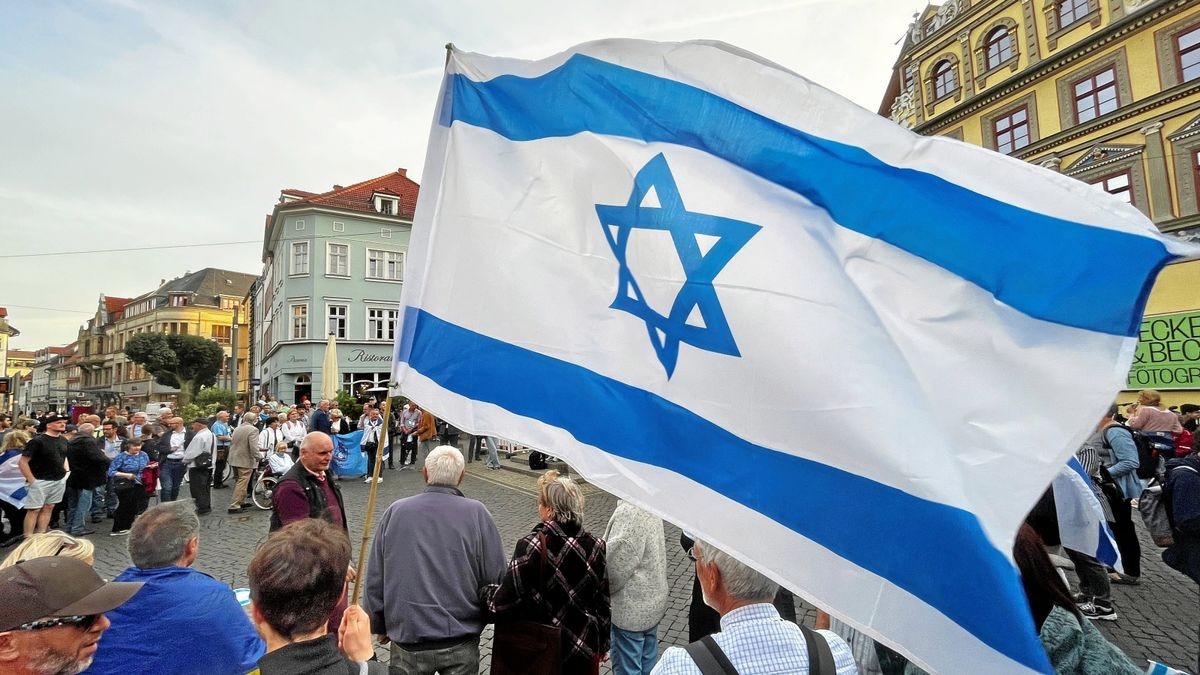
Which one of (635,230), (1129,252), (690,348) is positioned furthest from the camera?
(635,230)

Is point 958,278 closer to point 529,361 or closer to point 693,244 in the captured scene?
point 693,244

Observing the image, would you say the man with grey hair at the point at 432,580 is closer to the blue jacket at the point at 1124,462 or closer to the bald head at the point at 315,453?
the bald head at the point at 315,453

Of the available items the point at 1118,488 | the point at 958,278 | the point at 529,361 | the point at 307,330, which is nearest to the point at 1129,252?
the point at 958,278

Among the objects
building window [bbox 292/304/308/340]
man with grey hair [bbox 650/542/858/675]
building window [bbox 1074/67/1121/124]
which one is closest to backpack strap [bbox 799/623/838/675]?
man with grey hair [bbox 650/542/858/675]

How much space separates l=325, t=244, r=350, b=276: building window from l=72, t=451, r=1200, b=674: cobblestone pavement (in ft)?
76.4

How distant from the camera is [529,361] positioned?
238 centimetres

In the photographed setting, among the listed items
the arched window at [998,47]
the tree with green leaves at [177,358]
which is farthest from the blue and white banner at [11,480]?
the tree with green leaves at [177,358]

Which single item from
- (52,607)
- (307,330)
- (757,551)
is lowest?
(52,607)

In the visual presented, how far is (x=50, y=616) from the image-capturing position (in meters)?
1.75

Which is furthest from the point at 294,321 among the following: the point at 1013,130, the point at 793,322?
the point at 793,322

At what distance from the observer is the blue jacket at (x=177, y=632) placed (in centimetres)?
211

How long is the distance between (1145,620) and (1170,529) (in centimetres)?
120

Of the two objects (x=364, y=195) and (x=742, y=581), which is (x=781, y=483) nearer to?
(x=742, y=581)

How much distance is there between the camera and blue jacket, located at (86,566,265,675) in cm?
211
